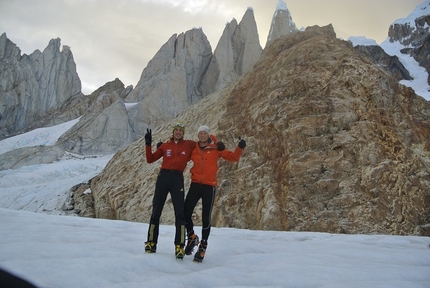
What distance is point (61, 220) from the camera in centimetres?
732

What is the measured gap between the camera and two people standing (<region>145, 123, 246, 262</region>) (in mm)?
5027

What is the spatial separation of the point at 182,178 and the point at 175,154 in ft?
1.22

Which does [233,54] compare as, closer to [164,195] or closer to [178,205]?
[164,195]

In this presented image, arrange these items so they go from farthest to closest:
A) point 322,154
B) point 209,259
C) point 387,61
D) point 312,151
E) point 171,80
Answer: point 387,61 < point 171,80 < point 312,151 < point 322,154 < point 209,259

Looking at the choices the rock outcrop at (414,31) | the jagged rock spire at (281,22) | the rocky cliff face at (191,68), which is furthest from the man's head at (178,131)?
the rock outcrop at (414,31)

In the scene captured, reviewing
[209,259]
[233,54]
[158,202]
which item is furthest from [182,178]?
[233,54]

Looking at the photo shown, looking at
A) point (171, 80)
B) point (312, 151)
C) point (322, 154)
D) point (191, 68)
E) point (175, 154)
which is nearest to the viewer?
point (175, 154)

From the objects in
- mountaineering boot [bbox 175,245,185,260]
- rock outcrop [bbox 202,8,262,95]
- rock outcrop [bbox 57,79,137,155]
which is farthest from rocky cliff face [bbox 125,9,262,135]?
mountaineering boot [bbox 175,245,185,260]

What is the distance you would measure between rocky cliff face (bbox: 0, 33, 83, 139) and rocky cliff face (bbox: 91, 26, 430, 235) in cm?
6106

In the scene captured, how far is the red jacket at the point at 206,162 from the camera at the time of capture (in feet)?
17.0

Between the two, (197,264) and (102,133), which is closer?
(197,264)

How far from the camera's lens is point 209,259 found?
4969 millimetres

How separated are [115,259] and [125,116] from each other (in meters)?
42.1

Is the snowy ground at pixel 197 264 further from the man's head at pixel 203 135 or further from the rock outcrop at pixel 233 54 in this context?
the rock outcrop at pixel 233 54
